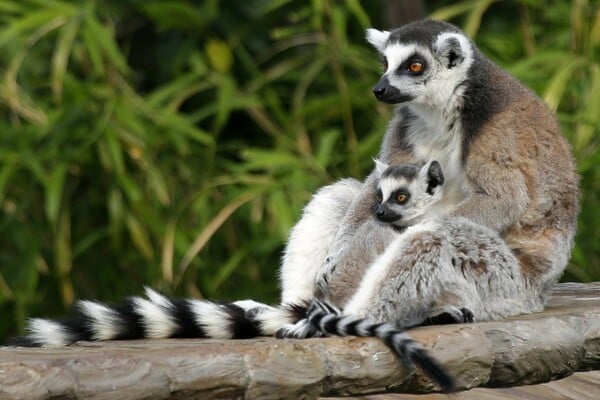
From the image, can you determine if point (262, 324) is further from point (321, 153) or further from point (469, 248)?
point (321, 153)

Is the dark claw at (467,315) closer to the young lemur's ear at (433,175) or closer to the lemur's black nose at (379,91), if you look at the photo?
the young lemur's ear at (433,175)

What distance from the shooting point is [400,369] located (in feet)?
Result: 10.4

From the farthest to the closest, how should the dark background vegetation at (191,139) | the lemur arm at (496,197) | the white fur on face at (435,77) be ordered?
the dark background vegetation at (191,139), the white fur on face at (435,77), the lemur arm at (496,197)

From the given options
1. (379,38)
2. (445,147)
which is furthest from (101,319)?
(379,38)

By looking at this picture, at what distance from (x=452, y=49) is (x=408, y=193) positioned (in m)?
0.55

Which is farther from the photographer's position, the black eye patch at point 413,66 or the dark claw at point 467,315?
the black eye patch at point 413,66

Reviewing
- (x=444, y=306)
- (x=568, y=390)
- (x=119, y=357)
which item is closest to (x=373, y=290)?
(x=444, y=306)

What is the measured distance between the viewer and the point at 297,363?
2996 mm

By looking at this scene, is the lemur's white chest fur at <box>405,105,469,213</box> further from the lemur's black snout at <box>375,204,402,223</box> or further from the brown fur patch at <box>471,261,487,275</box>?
the brown fur patch at <box>471,261,487,275</box>

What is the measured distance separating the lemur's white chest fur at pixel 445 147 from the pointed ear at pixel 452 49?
0.18 m

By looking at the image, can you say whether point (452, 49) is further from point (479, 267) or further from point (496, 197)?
point (479, 267)

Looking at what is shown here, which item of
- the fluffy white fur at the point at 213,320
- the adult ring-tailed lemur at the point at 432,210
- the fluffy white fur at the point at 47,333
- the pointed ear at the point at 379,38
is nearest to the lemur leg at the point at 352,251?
the adult ring-tailed lemur at the point at 432,210

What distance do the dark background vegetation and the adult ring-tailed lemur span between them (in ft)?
6.64

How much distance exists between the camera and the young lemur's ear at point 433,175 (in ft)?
12.5
